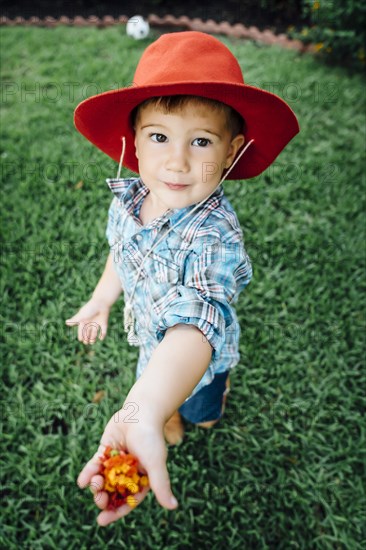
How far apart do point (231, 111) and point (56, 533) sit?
5.66ft

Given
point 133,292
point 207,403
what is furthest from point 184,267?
point 207,403

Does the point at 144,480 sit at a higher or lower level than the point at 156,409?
lower

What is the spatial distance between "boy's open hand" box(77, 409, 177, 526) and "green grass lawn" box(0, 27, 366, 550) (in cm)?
88

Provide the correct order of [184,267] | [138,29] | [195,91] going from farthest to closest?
[138,29] → [184,267] → [195,91]

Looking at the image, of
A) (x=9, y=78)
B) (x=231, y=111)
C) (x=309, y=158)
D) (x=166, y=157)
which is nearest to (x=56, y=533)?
(x=166, y=157)

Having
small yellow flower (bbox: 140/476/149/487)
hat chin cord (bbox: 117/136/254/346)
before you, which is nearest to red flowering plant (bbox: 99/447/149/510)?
small yellow flower (bbox: 140/476/149/487)

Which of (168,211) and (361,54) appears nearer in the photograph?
(168,211)

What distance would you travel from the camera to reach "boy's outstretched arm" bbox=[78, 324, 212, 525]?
953mm

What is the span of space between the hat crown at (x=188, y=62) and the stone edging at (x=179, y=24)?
4.37 metres

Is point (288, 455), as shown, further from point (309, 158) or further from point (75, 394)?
point (309, 158)

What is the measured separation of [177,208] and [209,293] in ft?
1.09

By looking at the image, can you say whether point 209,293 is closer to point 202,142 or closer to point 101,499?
point 202,142

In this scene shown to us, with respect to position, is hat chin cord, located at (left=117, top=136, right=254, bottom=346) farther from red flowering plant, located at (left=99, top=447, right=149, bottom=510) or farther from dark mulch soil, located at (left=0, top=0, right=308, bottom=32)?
dark mulch soil, located at (left=0, top=0, right=308, bottom=32)

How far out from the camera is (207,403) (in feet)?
6.15
